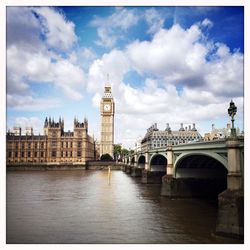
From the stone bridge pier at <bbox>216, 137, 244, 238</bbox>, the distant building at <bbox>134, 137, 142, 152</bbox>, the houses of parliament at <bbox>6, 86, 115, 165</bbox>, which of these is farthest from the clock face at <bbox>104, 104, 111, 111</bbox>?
the stone bridge pier at <bbox>216, 137, 244, 238</bbox>

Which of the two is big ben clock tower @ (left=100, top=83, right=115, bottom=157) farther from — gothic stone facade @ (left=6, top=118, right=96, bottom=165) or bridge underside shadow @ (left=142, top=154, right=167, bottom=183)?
bridge underside shadow @ (left=142, top=154, right=167, bottom=183)

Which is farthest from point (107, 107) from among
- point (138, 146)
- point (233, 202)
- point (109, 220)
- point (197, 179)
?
point (233, 202)

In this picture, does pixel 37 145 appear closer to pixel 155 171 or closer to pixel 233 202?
pixel 155 171

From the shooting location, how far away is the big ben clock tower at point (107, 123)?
103 meters

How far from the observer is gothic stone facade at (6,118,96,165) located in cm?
7888

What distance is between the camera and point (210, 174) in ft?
84.1

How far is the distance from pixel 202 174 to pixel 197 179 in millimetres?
941

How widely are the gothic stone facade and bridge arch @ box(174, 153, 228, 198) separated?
59.2m

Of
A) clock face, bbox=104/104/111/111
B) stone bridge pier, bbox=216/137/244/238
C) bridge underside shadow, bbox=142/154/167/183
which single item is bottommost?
bridge underside shadow, bbox=142/154/167/183

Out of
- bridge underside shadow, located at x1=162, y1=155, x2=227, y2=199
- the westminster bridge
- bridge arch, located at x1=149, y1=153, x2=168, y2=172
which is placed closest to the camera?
the westminster bridge

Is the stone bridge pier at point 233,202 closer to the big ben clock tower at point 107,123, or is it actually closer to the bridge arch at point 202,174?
the bridge arch at point 202,174
